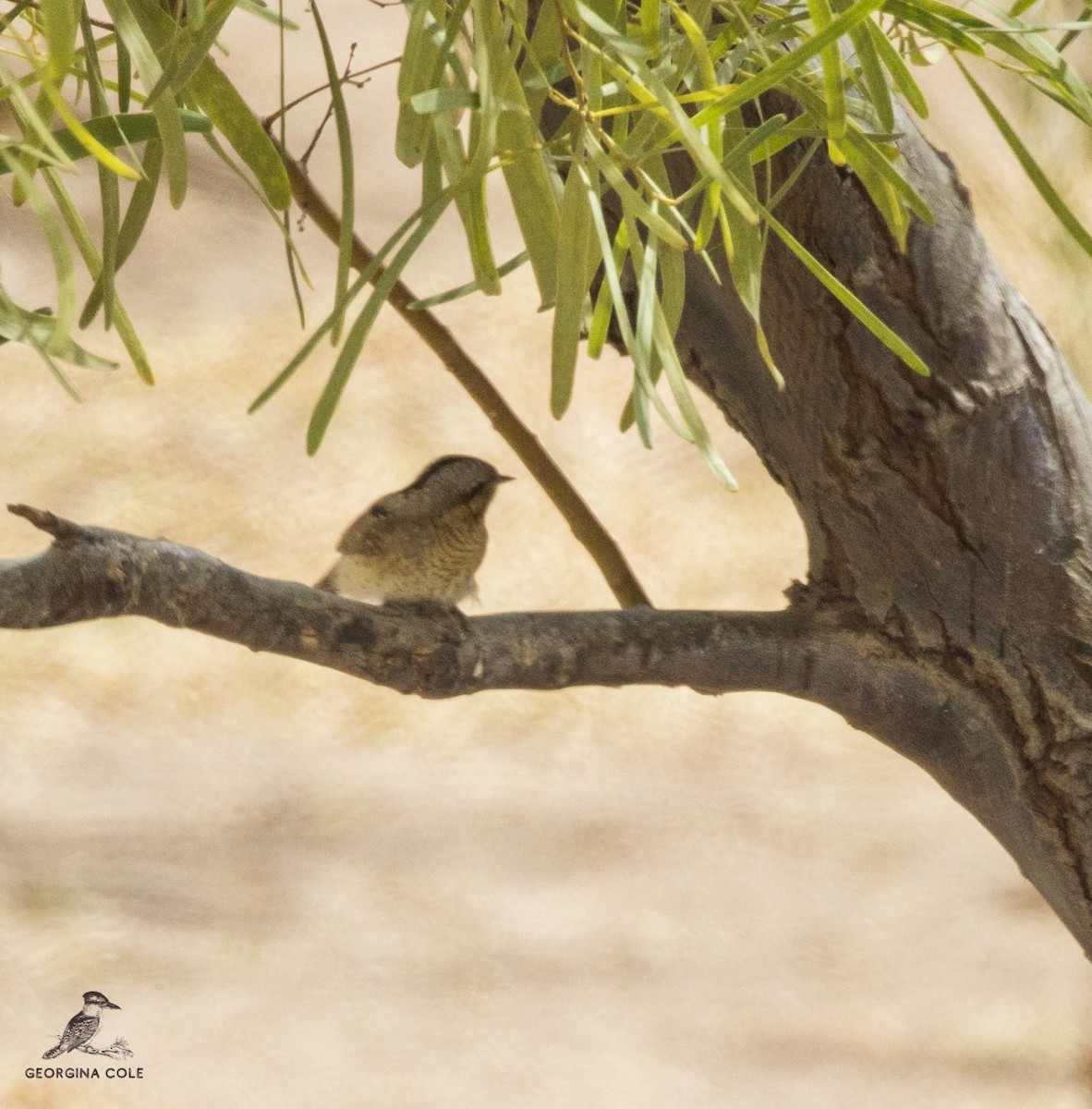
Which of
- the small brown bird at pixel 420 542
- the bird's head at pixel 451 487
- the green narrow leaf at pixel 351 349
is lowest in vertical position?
the green narrow leaf at pixel 351 349

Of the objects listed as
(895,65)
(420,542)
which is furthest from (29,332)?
(420,542)

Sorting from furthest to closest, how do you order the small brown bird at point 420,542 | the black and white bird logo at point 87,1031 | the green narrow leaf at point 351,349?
the black and white bird logo at point 87,1031 < the small brown bird at point 420,542 < the green narrow leaf at point 351,349

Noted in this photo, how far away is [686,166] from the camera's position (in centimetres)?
84

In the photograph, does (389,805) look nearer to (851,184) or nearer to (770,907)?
(770,907)

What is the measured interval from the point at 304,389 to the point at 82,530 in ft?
6.90

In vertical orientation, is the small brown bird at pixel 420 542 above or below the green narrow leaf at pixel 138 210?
above

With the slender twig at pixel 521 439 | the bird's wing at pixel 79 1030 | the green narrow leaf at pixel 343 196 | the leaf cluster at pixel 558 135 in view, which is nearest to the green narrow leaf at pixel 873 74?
the leaf cluster at pixel 558 135

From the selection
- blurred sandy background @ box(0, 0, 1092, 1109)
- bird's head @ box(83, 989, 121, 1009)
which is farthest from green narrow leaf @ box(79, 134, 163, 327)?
bird's head @ box(83, 989, 121, 1009)

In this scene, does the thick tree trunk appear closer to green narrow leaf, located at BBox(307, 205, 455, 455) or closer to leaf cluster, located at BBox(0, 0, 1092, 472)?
leaf cluster, located at BBox(0, 0, 1092, 472)

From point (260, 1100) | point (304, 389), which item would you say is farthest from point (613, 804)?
point (304, 389)

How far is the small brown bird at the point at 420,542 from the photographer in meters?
1.18

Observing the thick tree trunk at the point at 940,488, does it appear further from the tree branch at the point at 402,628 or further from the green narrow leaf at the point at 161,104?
the green narrow leaf at the point at 161,104

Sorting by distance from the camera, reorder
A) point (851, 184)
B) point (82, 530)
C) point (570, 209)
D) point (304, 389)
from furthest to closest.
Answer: point (304, 389) → point (851, 184) → point (82, 530) → point (570, 209)

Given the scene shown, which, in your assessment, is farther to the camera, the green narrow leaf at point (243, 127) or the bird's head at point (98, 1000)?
the bird's head at point (98, 1000)
